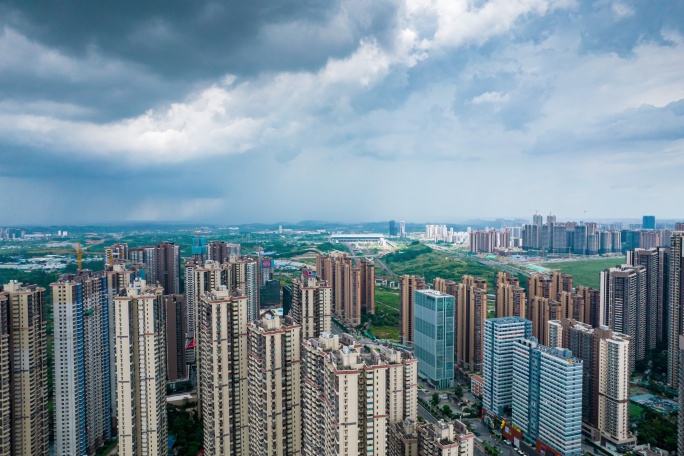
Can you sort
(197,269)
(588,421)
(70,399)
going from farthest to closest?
(197,269) → (588,421) → (70,399)

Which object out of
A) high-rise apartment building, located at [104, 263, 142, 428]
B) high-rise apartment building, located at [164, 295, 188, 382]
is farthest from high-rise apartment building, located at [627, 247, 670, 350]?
high-rise apartment building, located at [104, 263, 142, 428]

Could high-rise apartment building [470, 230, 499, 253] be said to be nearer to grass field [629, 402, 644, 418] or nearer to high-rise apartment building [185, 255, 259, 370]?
high-rise apartment building [185, 255, 259, 370]

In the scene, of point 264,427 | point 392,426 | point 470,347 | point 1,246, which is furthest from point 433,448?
point 1,246

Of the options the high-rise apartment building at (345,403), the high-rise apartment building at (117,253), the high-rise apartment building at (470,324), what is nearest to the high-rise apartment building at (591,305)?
the high-rise apartment building at (470,324)

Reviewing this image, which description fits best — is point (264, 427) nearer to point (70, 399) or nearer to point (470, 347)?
point (70, 399)

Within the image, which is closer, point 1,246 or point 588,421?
point 588,421

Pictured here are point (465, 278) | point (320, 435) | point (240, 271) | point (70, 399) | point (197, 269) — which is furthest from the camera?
point (465, 278)
